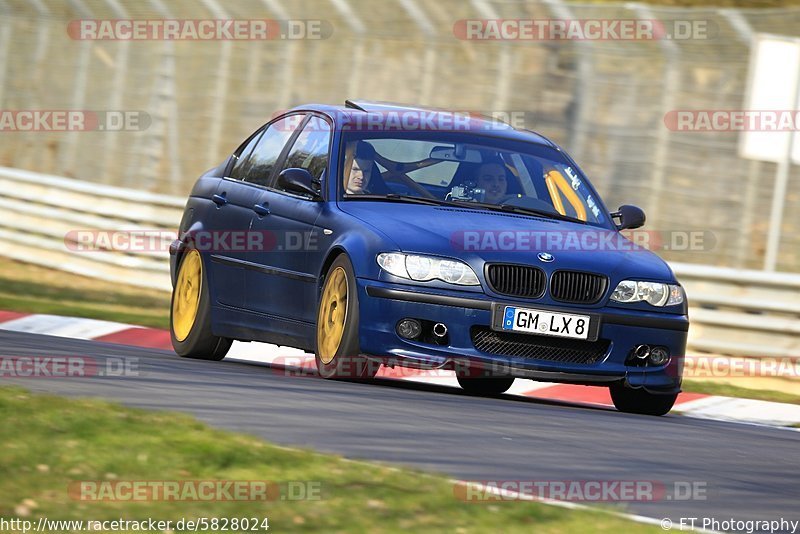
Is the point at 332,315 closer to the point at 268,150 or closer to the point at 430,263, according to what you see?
the point at 430,263

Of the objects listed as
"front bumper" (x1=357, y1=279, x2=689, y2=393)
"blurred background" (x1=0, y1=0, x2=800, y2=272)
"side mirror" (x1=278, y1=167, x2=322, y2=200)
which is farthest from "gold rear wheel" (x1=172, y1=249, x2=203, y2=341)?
"blurred background" (x1=0, y1=0, x2=800, y2=272)

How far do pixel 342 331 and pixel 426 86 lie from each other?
9.49 metres

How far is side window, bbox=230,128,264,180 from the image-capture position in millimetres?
11523

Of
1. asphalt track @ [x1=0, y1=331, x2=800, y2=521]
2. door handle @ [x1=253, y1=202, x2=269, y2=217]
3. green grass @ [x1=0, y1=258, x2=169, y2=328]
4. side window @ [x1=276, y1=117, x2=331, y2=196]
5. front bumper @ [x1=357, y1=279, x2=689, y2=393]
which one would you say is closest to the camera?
asphalt track @ [x1=0, y1=331, x2=800, y2=521]

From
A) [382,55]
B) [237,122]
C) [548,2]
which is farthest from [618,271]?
[237,122]

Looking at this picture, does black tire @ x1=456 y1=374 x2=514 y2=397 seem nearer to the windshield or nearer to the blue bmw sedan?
the blue bmw sedan

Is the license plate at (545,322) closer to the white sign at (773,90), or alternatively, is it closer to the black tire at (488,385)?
the black tire at (488,385)

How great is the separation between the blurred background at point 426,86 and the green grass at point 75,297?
1519mm

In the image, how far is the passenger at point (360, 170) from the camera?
396 inches

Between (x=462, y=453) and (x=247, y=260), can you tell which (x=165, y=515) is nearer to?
(x=462, y=453)

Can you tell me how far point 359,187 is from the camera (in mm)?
10055

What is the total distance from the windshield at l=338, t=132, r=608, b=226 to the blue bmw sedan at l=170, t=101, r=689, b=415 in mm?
10

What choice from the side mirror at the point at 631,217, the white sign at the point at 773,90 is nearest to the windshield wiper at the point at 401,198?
the side mirror at the point at 631,217

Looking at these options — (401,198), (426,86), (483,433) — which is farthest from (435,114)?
(426,86)
